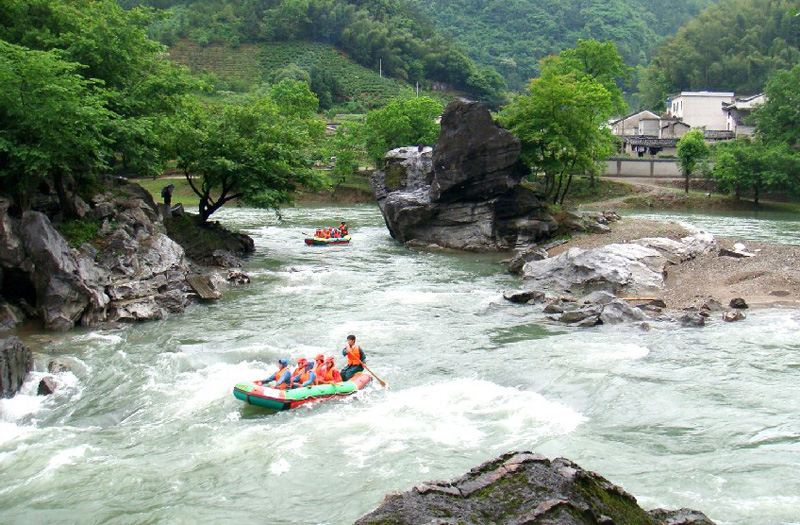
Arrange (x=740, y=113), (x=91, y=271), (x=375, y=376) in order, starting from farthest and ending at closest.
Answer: (x=740, y=113) → (x=91, y=271) → (x=375, y=376)

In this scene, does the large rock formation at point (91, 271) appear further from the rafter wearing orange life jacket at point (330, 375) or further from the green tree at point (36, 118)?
the rafter wearing orange life jacket at point (330, 375)

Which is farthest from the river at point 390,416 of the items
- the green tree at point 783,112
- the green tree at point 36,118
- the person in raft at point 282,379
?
the green tree at point 783,112

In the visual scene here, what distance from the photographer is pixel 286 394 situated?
50.2 ft

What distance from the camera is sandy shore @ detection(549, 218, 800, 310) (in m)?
23.7

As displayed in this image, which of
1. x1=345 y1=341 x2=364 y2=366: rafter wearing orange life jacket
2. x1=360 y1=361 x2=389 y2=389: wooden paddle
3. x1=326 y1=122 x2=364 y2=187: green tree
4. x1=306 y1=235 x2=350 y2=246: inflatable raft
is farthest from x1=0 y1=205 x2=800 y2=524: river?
x1=326 y1=122 x2=364 y2=187: green tree

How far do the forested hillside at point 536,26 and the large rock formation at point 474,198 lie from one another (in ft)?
402

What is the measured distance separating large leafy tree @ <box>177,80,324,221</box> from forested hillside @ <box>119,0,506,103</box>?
91.5 m

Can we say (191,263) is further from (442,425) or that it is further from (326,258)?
(442,425)

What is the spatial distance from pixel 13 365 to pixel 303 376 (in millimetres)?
6534

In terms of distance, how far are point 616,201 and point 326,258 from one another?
115ft

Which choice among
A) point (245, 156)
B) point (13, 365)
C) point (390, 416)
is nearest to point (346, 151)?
point (245, 156)

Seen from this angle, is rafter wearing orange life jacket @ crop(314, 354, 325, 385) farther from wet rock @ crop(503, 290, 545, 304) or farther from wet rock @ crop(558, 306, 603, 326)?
wet rock @ crop(503, 290, 545, 304)

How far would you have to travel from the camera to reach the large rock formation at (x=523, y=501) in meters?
6.83

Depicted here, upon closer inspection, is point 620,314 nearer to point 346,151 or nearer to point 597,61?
point 597,61
